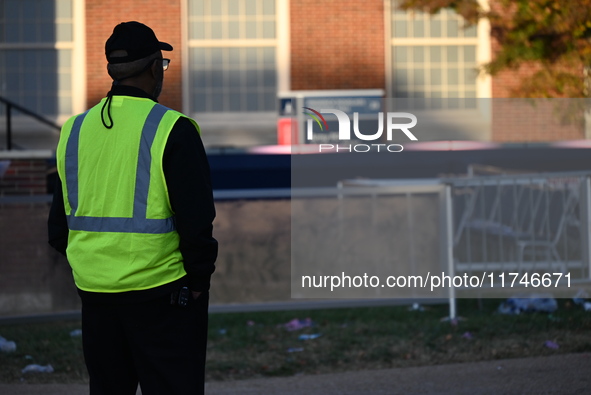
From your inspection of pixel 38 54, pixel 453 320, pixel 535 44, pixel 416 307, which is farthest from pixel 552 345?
pixel 38 54

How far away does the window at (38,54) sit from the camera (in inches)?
704

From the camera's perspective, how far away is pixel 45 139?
57.8 feet

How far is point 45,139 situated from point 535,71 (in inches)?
384

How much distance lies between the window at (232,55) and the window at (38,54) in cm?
244

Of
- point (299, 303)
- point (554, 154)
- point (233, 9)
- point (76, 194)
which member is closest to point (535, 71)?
point (233, 9)

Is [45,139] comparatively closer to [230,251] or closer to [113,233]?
[230,251]

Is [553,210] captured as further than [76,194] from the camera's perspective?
Yes

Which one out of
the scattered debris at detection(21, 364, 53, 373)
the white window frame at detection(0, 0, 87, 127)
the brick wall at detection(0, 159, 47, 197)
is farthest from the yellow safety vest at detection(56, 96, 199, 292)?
the white window frame at detection(0, 0, 87, 127)

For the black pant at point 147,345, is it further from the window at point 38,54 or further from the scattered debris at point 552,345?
the window at point 38,54

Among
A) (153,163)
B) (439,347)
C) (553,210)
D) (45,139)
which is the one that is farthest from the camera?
(45,139)

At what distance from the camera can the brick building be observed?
17.9 m

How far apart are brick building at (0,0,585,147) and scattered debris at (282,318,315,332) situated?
32.1 ft

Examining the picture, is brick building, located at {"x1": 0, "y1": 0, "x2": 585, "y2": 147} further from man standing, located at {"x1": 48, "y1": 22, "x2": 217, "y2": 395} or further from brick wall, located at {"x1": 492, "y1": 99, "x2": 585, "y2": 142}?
man standing, located at {"x1": 48, "y1": 22, "x2": 217, "y2": 395}

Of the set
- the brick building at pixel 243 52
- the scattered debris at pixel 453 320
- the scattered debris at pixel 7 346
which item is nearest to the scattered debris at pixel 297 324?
the scattered debris at pixel 453 320
